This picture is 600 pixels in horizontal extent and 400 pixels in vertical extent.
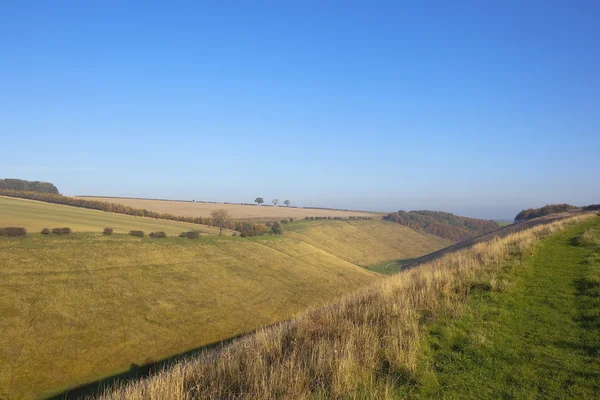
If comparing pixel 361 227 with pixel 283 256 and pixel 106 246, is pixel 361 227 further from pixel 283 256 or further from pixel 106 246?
pixel 106 246

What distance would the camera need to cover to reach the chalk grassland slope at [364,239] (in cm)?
9031

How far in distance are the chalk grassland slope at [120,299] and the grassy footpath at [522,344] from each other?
21.4 meters

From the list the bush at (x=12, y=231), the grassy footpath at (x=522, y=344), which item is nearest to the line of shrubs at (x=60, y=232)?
the bush at (x=12, y=231)

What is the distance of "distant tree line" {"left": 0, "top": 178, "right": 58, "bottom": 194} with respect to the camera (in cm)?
8743

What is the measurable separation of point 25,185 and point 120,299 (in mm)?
81251

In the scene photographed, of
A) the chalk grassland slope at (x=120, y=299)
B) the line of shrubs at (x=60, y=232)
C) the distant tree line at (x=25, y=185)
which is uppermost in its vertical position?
the distant tree line at (x=25, y=185)

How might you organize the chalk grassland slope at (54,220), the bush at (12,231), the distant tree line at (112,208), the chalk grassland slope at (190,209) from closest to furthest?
the bush at (12,231)
the chalk grassland slope at (54,220)
the distant tree line at (112,208)
the chalk grassland slope at (190,209)

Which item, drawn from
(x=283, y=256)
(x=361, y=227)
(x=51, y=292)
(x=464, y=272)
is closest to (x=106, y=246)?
(x=51, y=292)

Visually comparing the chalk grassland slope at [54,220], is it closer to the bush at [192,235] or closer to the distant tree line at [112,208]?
the bush at [192,235]

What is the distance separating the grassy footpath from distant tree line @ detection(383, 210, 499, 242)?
426 feet

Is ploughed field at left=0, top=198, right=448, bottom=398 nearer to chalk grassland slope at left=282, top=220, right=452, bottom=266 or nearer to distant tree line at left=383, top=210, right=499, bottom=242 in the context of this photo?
chalk grassland slope at left=282, top=220, right=452, bottom=266

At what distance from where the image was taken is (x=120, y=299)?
31.3 meters

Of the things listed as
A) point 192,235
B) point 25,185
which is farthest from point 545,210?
point 25,185

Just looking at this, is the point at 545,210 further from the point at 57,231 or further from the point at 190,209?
the point at 57,231
